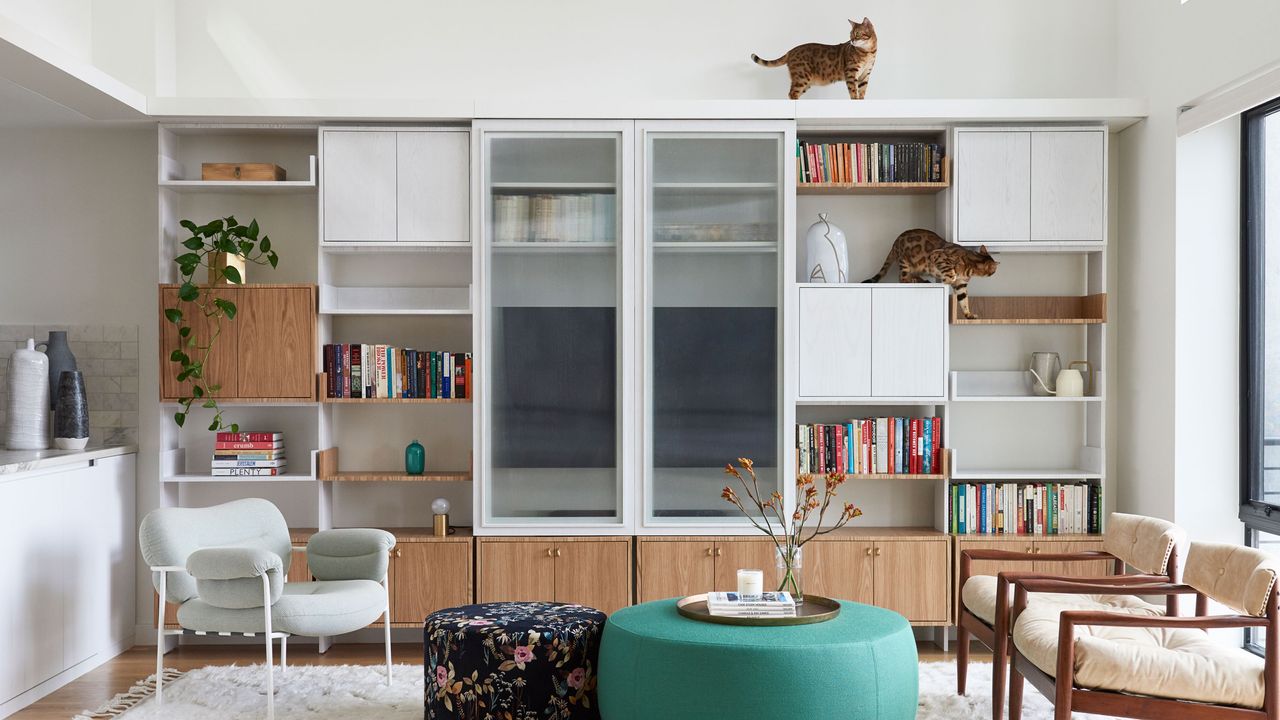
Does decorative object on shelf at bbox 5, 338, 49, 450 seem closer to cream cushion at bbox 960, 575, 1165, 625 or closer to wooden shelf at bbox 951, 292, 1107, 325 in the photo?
cream cushion at bbox 960, 575, 1165, 625

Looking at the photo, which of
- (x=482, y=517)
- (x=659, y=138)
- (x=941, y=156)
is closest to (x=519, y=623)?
(x=482, y=517)

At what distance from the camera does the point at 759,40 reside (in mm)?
4832

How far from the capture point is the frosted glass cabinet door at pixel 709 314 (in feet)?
14.8

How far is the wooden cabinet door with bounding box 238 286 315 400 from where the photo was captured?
4527mm

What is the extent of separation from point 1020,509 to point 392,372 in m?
2.92

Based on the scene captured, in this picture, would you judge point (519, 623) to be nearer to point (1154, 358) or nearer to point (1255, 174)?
point (1154, 358)

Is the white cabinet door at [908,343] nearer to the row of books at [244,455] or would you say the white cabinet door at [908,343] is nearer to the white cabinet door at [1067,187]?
the white cabinet door at [1067,187]

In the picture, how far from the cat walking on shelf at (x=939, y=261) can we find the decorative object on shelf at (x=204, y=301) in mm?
2830

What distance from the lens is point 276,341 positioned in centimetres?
454

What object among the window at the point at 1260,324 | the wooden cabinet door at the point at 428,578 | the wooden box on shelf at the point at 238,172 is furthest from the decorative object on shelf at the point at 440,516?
the window at the point at 1260,324

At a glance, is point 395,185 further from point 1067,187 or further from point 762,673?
point 1067,187

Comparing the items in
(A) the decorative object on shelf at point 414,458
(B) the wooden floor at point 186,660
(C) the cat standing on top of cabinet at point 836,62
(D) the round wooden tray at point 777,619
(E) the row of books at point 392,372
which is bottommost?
(B) the wooden floor at point 186,660

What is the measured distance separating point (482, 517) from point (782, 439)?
4.54 feet

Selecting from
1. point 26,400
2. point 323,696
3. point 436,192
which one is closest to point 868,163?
point 436,192
